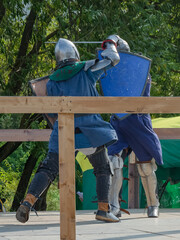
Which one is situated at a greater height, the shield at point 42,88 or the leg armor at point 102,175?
the shield at point 42,88

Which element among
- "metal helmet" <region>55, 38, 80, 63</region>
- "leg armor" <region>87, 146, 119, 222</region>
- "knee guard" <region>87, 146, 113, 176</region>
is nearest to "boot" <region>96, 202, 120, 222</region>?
"leg armor" <region>87, 146, 119, 222</region>

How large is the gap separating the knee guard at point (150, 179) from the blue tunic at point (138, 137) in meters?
0.08

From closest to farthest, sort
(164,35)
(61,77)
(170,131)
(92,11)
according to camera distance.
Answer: (61,77)
(170,131)
(92,11)
(164,35)

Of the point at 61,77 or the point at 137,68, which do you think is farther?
the point at 137,68

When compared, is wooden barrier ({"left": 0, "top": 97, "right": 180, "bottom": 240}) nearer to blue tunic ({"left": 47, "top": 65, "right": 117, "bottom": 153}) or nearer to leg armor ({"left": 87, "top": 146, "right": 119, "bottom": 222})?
blue tunic ({"left": 47, "top": 65, "right": 117, "bottom": 153})

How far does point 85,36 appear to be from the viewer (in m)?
9.52

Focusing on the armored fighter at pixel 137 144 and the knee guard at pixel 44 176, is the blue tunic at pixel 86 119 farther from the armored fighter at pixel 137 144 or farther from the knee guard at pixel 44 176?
the armored fighter at pixel 137 144

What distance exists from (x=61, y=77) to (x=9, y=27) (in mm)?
5774

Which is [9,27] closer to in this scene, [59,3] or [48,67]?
[59,3]

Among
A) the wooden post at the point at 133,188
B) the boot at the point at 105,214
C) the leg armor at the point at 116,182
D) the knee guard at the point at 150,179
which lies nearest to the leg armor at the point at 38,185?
the boot at the point at 105,214

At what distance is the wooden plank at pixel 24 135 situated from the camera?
6922mm

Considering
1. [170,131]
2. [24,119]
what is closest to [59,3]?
A: [24,119]

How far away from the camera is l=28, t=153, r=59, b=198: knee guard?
4.32 m

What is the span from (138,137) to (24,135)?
2267 millimetres
